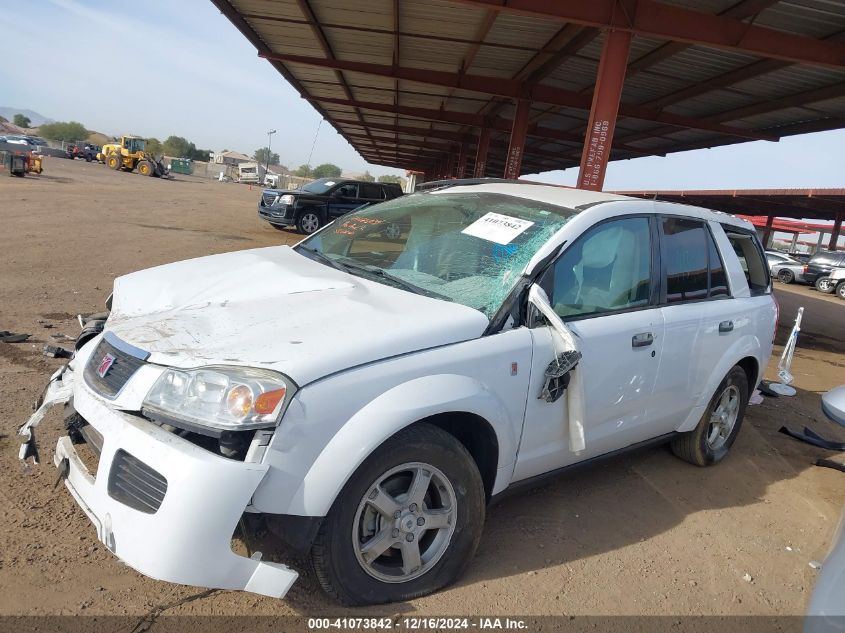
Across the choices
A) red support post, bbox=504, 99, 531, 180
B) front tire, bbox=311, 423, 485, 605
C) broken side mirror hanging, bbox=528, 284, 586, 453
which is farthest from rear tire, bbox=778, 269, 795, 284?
front tire, bbox=311, 423, 485, 605

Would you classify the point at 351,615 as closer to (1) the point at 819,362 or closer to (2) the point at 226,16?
(1) the point at 819,362

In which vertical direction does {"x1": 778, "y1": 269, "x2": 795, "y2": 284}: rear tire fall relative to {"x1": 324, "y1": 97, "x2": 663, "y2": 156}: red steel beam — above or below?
below

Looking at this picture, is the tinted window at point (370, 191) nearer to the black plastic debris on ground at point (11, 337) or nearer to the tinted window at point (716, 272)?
the black plastic debris on ground at point (11, 337)

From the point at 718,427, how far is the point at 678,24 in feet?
23.7

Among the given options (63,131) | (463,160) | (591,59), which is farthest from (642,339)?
(63,131)

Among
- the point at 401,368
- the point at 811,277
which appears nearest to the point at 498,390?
the point at 401,368

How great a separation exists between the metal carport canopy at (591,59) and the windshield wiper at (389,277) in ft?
23.6

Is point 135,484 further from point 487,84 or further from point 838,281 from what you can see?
point 838,281

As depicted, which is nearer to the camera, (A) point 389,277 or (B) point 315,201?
(A) point 389,277

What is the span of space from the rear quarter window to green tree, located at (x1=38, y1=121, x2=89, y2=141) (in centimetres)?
11528

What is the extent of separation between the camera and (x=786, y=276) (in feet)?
93.0

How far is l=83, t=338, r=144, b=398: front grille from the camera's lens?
7.55 ft

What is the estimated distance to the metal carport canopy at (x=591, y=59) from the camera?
914 cm

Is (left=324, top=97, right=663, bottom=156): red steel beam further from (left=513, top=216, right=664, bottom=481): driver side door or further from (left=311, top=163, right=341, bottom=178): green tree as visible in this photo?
(left=311, top=163, right=341, bottom=178): green tree
